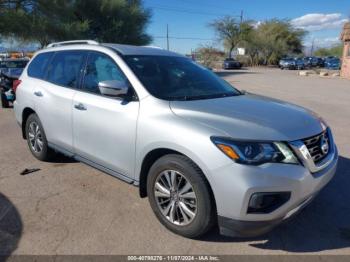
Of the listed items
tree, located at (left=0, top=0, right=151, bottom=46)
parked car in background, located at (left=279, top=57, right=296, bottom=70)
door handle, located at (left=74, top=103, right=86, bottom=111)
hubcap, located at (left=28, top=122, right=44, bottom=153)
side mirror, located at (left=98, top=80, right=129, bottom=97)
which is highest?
tree, located at (left=0, top=0, right=151, bottom=46)

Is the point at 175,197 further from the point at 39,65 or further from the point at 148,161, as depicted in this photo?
the point at 39,65

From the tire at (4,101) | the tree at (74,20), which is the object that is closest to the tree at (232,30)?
the tree at (74,20)

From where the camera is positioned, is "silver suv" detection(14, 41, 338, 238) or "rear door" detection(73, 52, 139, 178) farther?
"rear door" detection(73, 52, 139, 178)

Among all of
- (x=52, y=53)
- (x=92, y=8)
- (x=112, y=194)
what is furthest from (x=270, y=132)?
(x=92, y=8)

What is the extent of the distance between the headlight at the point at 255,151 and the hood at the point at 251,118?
2.3 inches

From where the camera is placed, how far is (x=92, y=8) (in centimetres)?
3025

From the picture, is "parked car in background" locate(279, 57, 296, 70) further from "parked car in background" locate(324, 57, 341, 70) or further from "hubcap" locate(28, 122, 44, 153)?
"hubcap" locate(28, 122, 44, 153)

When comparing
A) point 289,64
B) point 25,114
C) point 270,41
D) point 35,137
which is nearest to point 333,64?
point 289,64

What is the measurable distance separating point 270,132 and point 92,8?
30680mm

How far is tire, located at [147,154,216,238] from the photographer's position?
2.92 m

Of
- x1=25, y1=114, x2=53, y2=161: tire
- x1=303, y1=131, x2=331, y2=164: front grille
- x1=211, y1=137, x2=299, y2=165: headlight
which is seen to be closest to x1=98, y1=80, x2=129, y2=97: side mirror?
x1=211, y1=137, x2=299, y2=165: headlight

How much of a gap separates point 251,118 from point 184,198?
0.97m

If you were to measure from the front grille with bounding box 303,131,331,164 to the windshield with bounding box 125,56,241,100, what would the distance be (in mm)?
1203

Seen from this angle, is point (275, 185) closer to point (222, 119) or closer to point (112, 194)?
point (222, 119)
